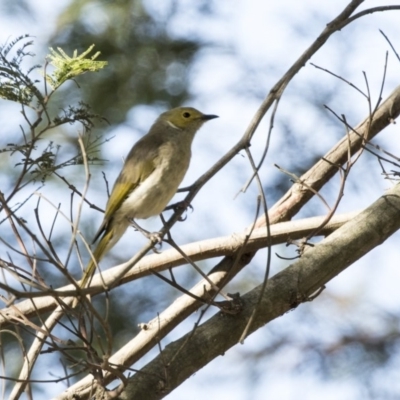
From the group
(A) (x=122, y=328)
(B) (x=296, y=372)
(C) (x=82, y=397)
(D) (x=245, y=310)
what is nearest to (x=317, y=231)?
(D) (x=245, y=310)

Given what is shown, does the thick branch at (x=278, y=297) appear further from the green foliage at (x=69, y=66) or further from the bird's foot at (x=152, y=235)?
the green foliage at (x=69, y=66)

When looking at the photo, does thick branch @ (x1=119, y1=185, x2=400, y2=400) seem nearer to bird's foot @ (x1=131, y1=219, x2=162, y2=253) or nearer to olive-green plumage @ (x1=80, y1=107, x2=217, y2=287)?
bird's foot @ (x1=131, y1=219, x2=162, y2=253)

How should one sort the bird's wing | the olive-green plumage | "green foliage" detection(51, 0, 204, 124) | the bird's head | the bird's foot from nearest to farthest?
the bird's foot → the olive-green plumage → the bird's wing → the bird's head → "green foliage" detection(51, 0, 204, 124)

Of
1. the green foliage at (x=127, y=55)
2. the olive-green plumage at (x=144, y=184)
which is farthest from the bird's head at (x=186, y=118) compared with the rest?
the green foliage at (x=127, y=55)

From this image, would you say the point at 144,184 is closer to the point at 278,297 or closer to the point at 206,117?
the point at 206,117

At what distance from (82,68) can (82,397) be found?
1.51m

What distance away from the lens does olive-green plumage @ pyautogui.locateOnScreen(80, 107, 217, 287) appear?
4980 millimetres

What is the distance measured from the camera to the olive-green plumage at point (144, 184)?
4.98 metres

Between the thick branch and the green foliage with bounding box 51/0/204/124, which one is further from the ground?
the green foliage with bounding box 51/0/204/124

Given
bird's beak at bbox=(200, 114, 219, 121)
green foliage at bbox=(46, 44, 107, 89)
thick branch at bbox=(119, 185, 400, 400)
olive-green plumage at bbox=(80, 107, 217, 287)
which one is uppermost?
bird's beak at bbox=(200, 114, 219, 121)

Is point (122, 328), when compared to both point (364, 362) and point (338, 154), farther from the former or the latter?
point (338, 154)

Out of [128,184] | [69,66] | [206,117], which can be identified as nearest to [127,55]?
[206,117]

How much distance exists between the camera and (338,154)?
4707 mm

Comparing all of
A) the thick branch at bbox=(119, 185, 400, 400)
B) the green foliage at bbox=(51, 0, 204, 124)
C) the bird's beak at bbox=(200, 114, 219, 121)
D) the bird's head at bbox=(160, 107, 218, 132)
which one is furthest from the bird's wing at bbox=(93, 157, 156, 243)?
the green foliage at bbox=(51, 0, 204, 124)
